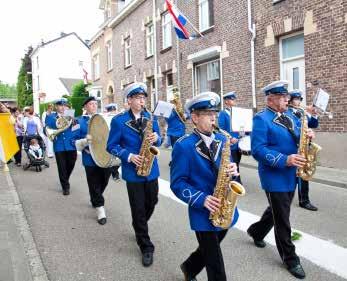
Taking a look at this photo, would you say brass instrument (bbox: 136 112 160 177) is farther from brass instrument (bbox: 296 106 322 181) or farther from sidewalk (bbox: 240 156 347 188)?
sidewalk (bbox: 240 156 347 188)

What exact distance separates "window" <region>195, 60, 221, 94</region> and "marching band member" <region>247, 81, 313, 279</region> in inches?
474

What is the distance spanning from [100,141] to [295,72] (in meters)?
7.95

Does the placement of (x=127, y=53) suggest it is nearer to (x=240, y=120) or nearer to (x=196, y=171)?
(x=240, y=120)

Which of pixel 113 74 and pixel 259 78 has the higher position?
pixel 113 74

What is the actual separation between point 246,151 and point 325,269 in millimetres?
4266

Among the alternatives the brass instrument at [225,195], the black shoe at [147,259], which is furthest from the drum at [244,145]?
the brass instrument at [225,195]

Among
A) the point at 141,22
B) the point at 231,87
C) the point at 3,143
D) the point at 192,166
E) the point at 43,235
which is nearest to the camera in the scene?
the point at 192,166

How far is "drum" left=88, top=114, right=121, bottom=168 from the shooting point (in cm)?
604

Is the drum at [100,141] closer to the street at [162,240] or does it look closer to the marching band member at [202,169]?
the street at [162,240]

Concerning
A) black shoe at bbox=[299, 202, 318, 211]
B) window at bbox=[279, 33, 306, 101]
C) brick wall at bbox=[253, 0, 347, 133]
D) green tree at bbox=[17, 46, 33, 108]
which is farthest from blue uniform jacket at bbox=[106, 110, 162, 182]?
green tree at bbox=[17, 46, 33, 108]

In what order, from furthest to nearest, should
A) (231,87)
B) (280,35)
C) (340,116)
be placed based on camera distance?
(231,87) → (280,35) → (340,116)

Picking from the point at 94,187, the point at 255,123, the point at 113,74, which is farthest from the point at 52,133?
the point at 113,74

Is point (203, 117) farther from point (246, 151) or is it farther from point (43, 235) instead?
point (246, 151)

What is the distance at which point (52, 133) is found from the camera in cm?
880
